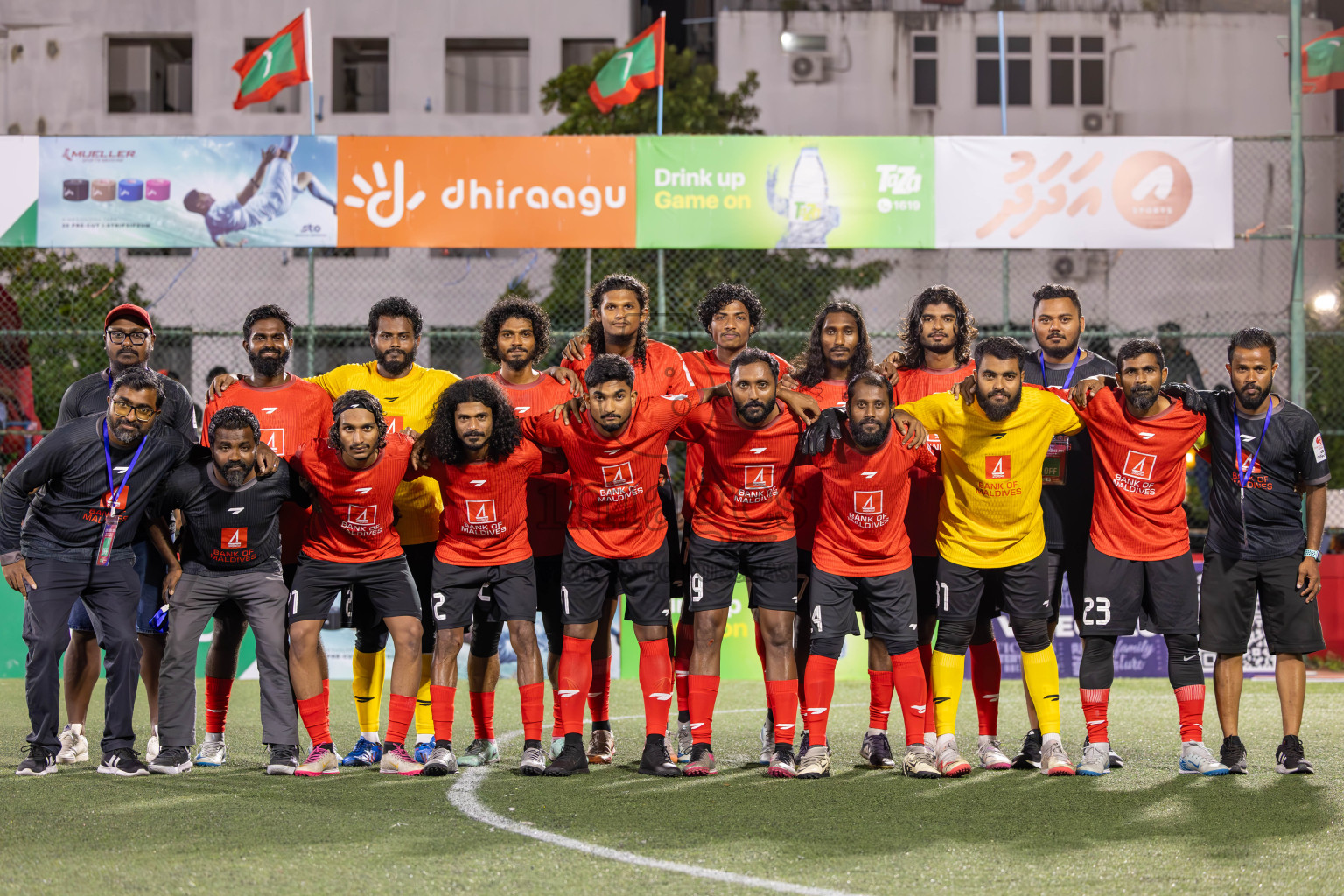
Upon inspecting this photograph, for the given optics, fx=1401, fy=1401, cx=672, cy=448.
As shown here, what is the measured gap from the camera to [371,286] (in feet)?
69.8

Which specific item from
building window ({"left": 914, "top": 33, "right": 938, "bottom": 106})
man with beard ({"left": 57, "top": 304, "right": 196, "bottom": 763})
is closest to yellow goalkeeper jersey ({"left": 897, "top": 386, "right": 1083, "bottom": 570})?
man with beard ({"left": 57, "top": 304, "right": 196, "bottom": 763})

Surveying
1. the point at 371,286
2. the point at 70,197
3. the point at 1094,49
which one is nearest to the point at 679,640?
the point at 70,197

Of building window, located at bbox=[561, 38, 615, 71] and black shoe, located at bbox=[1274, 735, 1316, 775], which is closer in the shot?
black shoe, located at bbox=[1274, 735, 1316, 775]

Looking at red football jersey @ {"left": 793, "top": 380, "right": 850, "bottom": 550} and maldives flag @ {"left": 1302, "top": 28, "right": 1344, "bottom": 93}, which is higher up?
maldives flag @ {"left": 1302, "top": 28, "right": 1344, "bottom": 93}

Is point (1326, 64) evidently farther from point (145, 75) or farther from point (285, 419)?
point (145, 75)

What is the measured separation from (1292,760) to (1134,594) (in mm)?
1034

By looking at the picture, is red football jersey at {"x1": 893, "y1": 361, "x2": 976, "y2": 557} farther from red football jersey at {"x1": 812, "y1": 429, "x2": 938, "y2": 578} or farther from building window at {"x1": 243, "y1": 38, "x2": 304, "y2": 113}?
building window at {"x1": 243, "y1": 38, "x2": 304, "y2": 113}

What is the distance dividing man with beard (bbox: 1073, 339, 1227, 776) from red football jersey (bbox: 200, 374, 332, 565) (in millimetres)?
3641

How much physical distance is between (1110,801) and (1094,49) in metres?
20.0

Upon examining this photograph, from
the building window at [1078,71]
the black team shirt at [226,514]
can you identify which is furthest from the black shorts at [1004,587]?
the building window at [1078,71]

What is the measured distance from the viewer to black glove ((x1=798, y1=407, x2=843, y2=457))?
6.22m

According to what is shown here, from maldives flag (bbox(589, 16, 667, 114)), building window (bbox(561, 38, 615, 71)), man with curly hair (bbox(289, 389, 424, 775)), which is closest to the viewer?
man with curly hair (bbox(289, 389, 424, 775))

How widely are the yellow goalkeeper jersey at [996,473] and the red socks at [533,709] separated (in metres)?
1.95

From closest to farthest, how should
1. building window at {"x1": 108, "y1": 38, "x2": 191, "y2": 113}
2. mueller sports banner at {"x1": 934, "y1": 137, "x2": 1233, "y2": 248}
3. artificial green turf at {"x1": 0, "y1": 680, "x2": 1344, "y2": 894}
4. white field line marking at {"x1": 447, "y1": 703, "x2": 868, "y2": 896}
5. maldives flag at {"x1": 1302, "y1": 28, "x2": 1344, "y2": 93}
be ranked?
white field line marking at {"x1": 447, "y1": 703, "x2": 868, "y2": 896} → artificial green turf at {"x1": 0, "y1": 680, "x2": 1344, "y2": 894} → mueller sports banner at {"x1": 934, "y1": 137, "x2": 1233, "y2": 248} → maldives flag at {"x1": 1302, "y1": 28, "x2": 1344, "y2": 93} → building window at {"x1": 108, "y1": 38, "x2": 191, "y2": 113}
